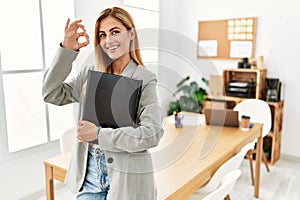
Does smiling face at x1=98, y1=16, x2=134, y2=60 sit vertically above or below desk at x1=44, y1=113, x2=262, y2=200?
above

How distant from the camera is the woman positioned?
3.02 ft

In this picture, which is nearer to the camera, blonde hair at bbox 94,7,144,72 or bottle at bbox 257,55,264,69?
blonde hair at bbox 94,7,144,72

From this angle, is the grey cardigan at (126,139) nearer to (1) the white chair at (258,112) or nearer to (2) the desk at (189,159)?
(2) the desk at (189,159)

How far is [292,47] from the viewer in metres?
3.18

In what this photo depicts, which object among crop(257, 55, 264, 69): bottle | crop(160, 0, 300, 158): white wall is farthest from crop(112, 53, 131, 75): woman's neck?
crop(257, 55, 264, 69): bottle

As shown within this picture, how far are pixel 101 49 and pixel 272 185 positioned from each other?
7.78 ft

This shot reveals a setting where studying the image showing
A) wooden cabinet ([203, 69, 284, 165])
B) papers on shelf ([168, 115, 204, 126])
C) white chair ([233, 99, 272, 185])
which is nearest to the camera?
papers on shelf ([168, 115, 204, 126])

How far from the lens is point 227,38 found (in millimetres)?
3607

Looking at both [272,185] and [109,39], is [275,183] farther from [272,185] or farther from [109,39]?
[109,39]

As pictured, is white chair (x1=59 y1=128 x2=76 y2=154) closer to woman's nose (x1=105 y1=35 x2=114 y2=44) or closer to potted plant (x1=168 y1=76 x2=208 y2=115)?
woman's nose (x1=105 y1=35 x2=114 y2=44)

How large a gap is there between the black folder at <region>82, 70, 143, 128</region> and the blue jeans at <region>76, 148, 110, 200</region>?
14 centimetres

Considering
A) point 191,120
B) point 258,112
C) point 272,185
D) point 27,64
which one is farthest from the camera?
point 258,112

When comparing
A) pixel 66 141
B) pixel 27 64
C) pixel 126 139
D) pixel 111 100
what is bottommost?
pixel 66 141

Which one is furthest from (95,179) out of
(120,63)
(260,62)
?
(260,62)
